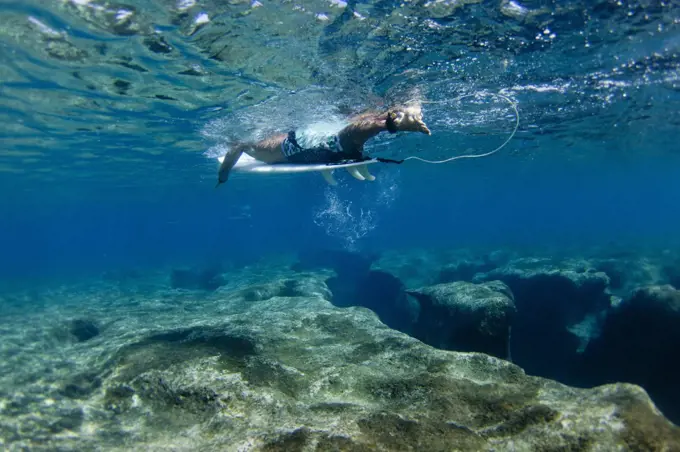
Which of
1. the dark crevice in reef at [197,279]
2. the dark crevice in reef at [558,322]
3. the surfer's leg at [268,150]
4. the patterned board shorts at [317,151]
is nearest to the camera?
the patterned board shorts at [317,151]

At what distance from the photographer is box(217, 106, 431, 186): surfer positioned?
5.55m

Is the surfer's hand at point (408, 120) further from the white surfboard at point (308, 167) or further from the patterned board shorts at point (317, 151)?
the patterned board shorts at point (317, 151)

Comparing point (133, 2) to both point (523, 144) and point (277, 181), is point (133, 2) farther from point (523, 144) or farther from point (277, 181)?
point (277, 181)

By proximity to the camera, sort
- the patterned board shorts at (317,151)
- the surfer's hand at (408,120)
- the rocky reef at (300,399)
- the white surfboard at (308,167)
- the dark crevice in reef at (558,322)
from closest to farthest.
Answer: the rocky reef at (300,399)
the surfer's hand at (408,120)
the white surfboard at (308,167)
the patterned board shorts at (317,151)
the dark crevice in reef at (558,322)

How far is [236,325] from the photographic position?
829cm

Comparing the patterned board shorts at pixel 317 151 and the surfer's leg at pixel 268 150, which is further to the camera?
the surfer's leg at pixel 268 150

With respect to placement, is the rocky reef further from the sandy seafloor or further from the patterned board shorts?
the patterned board shorts

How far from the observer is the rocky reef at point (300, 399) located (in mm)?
3373

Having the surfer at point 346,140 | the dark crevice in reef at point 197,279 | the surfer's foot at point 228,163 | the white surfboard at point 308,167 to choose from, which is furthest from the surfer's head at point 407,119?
the dark crevice in reef at point 197,279

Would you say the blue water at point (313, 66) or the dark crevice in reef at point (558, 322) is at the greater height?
the blue water at point (313, 66)

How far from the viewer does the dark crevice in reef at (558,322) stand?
9664 mm

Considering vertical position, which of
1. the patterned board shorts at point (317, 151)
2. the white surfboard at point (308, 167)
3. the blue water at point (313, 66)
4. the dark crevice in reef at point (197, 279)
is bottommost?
the dark crevice in reef at point (197, 279)

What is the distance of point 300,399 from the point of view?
462cm

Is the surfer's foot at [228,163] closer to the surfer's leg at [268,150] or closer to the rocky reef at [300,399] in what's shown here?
the surfer's leg at [268,150]
